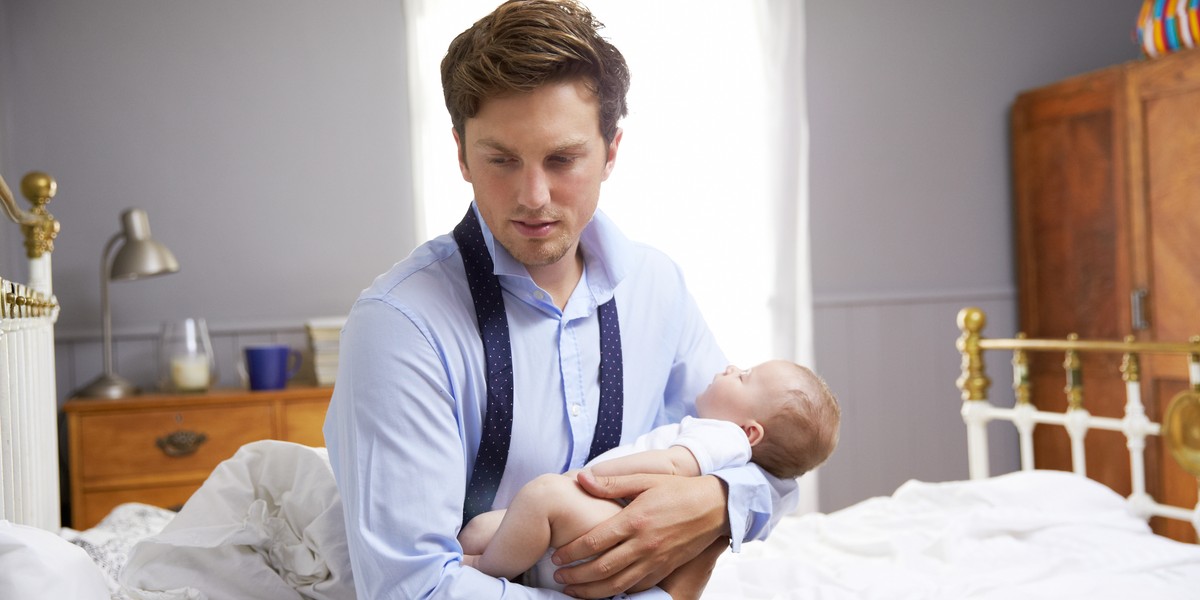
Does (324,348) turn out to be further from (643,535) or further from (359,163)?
(643,535)

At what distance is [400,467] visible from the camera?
1243 millimetres

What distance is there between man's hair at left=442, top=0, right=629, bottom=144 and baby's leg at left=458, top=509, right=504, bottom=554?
53 centimetres

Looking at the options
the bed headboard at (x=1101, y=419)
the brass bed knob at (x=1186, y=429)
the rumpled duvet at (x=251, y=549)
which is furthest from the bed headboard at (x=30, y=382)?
the brass bed knob at (x=1186, y=429)

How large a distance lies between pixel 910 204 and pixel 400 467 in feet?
11.0

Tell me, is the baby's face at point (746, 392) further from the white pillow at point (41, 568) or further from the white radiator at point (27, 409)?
the white radiator at point (27, 409)

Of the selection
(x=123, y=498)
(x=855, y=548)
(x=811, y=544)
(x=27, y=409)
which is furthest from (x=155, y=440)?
(x=855, y=548)

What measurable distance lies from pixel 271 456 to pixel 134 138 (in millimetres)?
2198

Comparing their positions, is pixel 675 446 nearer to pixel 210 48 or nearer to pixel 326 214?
pixel 326 214

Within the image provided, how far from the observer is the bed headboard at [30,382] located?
1.68 m

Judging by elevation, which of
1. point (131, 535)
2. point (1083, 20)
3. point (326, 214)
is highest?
point (1083, 20)

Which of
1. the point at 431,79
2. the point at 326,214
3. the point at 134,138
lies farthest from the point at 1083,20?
the point at 134,138

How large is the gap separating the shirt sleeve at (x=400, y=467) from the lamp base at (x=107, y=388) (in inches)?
82.8

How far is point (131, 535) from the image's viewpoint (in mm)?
2061

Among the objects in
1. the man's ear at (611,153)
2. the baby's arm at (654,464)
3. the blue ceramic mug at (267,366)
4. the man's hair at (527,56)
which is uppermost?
the man's hair at (527,56)
